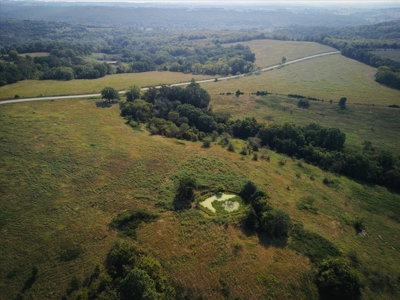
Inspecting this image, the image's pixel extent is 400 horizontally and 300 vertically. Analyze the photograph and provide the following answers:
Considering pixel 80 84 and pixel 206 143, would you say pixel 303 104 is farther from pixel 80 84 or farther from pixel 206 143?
pixel 80 84

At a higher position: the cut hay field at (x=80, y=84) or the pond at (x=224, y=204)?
the pond at (x=224, y=204)

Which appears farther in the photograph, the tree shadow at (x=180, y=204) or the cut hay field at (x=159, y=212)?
the tree shadow at (x=180, y=204)

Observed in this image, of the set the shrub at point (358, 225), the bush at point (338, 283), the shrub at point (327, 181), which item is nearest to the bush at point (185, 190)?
the bush at point (338, 283)

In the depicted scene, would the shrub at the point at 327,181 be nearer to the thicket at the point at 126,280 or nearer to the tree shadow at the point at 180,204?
the tree shadow at the point at 180,204

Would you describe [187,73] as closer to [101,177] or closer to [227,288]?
[101,177]

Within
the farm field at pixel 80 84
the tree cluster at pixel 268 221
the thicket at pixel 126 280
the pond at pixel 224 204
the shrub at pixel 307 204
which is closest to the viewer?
the thicket at pixel 126 280

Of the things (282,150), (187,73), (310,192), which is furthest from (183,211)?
(187,73)
